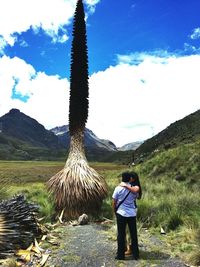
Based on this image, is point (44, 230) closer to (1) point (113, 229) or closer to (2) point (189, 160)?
(1) point (113, 229)

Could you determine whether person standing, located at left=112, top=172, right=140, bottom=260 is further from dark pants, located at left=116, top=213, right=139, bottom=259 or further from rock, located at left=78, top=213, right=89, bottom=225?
rock, located at left=78, top=213, right=89, bottom=225

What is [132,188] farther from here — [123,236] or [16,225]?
[16,225]

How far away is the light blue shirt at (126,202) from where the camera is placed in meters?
8.35

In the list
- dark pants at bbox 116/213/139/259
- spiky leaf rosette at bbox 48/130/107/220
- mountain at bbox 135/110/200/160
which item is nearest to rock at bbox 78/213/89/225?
spiky leaf rosette at bbox 48/130/107/220

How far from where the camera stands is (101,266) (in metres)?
7.64

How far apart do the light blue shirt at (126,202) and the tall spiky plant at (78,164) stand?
3.09m

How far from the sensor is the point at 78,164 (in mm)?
12047

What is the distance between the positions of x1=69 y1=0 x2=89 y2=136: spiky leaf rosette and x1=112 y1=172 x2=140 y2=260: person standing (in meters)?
4.81

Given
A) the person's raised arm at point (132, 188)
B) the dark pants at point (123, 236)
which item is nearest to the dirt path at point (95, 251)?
the dark pants at point (123, 236)

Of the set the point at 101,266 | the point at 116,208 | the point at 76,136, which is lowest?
the point at 101,266

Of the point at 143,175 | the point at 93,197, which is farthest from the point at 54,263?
the point at 143,175

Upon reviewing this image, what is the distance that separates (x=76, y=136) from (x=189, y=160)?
13.3 metres

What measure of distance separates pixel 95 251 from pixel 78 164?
12.6 feet

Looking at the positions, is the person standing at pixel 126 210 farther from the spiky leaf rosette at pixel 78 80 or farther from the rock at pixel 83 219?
the spiky leaf rosette at pixel 78 80
